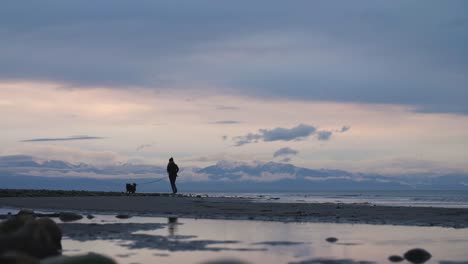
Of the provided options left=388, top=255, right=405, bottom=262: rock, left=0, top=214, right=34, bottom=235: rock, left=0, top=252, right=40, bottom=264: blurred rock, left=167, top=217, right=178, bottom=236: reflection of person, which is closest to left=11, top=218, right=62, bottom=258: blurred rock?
left=0, top=214, right=34, bottom=235: rock

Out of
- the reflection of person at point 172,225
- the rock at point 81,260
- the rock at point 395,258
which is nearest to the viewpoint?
the rock at point 81,260

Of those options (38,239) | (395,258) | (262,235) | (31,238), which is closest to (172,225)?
(262,235)

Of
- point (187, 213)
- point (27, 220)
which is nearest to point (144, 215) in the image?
point (187, 213)

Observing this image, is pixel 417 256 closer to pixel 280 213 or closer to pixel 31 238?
pixel 31 238

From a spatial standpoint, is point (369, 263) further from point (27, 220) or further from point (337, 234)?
point (27, 220)

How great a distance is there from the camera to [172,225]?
16.5 meters

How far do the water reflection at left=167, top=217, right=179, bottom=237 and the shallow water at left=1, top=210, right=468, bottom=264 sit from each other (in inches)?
0.4

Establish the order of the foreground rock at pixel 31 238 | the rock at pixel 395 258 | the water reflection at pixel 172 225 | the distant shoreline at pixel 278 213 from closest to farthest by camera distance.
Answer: the foreground rock at pixel 31 238 < the rock at pixel 395 258 < the water reflection at pixel 172 225 < the distant shoreline at pixel 278 213

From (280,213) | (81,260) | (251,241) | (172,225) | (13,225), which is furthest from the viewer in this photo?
(280,213)

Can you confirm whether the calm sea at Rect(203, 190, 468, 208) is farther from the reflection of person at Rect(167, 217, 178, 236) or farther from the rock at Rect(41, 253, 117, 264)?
the rock at Rect(41, 253, 117, 264)

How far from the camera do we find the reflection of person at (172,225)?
14.6 meters

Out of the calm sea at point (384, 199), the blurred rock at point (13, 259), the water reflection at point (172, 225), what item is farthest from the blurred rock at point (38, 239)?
the calm sea at point (384, 199)

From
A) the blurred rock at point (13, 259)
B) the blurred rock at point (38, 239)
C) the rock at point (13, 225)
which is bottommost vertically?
the blurred rock at point (13, 259)

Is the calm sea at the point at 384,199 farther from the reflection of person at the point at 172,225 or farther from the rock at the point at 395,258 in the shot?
the rock at the point at 395,258
